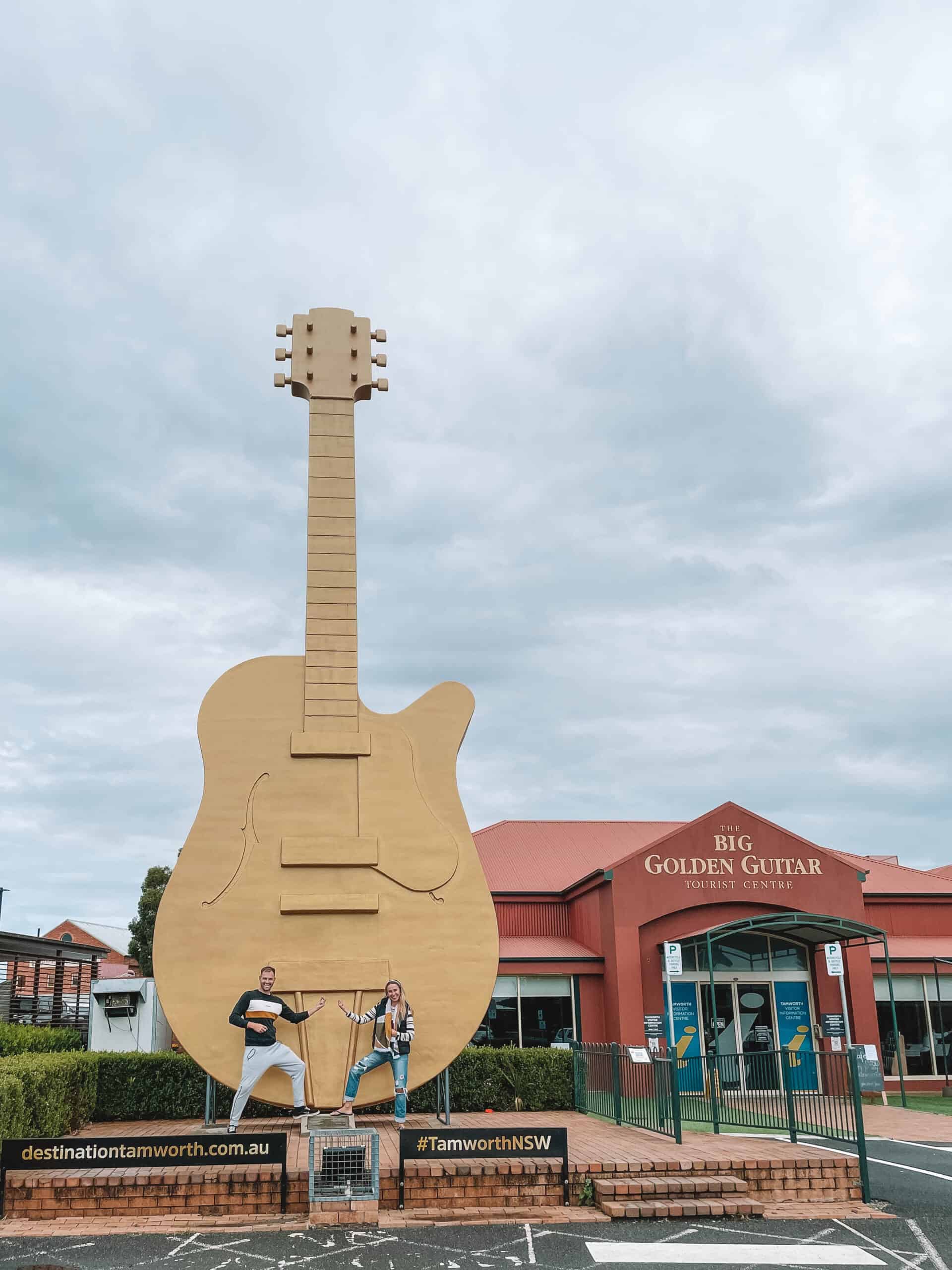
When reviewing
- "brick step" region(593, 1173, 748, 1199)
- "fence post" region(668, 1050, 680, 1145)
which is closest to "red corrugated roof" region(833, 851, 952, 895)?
"fence post" region(668, 1050, 680, 1145)

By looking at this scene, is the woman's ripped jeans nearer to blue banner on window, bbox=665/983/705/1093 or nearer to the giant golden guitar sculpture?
the giant golden guitar sculpture

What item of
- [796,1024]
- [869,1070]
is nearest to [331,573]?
[869,1070]

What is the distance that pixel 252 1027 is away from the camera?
9.79 meters

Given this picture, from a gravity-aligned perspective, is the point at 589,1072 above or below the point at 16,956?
below

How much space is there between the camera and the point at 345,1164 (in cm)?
845

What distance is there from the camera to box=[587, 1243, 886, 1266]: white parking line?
7.10 metres

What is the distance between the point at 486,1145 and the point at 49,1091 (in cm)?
472

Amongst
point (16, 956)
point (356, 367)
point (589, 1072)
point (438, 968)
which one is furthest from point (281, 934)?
point (16, 956)

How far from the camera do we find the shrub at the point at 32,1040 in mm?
12766

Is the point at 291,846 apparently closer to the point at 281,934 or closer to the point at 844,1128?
the point at 281,934

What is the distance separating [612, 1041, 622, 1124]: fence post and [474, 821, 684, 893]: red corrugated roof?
7491mm

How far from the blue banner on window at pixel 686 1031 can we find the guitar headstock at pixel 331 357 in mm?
11338

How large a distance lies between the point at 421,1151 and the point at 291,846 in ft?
11.2

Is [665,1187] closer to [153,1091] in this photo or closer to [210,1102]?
[210,1102]
